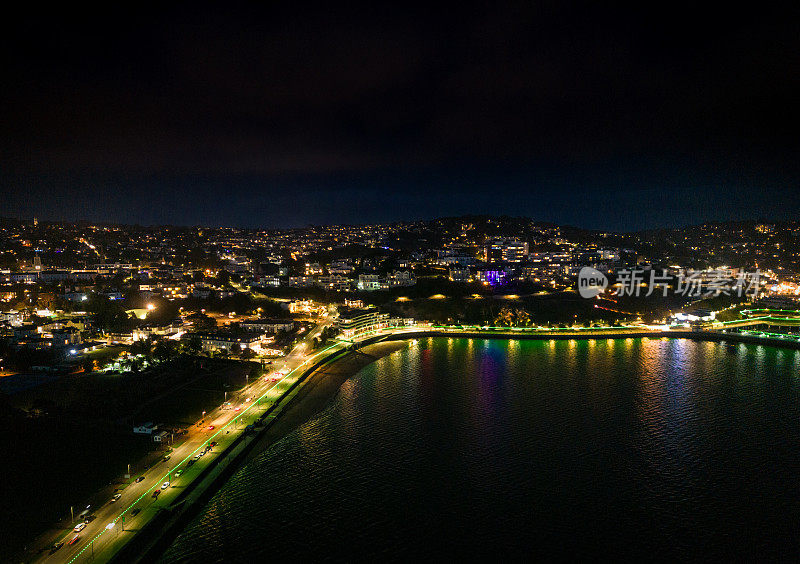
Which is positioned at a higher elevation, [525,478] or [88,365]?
[88,365]

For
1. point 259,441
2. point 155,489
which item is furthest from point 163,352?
point 155,489

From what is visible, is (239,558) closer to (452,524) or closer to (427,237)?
(452,524)

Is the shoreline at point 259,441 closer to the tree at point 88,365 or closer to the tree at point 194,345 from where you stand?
the tree at point 194,345

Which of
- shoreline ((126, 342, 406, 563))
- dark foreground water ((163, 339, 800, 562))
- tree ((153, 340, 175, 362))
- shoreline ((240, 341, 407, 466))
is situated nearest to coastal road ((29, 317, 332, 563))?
shoreline ((126, 342, 406, 563))

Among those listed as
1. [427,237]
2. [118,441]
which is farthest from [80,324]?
[427,237]

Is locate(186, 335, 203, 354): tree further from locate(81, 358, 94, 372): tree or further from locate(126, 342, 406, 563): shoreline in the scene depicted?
locate(126, 342, 406, 563): shoreline

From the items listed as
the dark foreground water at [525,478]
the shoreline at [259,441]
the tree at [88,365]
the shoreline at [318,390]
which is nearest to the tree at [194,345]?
the tree at [88,365]

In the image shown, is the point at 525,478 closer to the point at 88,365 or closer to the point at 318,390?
the point at 318,390
